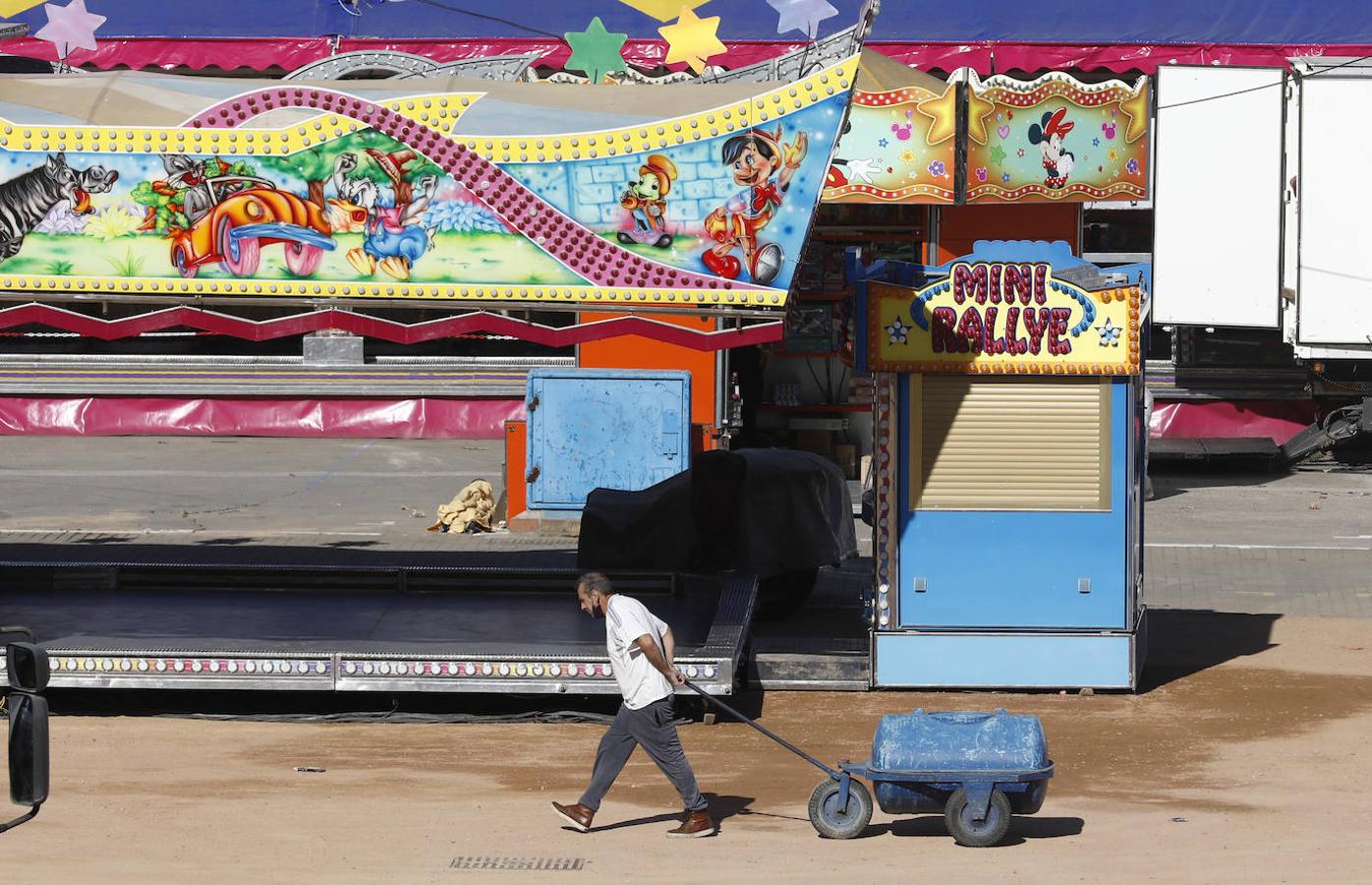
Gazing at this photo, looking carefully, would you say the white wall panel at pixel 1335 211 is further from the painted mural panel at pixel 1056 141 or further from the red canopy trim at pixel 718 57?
the red canopy trim at pixel 718 57

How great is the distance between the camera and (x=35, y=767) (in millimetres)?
5383

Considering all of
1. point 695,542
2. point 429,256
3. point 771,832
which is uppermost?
point 429,256

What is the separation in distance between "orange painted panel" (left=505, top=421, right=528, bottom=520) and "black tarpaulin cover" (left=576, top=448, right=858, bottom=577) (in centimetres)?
501

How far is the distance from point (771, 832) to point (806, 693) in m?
3.28

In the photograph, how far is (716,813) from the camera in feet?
31.9

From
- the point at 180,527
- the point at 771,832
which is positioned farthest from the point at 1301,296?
the point at 771,832

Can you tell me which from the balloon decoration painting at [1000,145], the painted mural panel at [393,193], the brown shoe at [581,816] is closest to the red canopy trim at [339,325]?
the painted mural panel at [393,193]

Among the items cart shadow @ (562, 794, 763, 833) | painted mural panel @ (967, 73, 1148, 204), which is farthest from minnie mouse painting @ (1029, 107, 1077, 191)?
cart shadow @ (562, 794, 763, 833)

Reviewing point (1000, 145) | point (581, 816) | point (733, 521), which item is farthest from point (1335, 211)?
point (581, 816)

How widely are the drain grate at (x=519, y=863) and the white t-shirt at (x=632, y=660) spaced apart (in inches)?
35.8

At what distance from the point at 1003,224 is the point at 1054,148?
6.84 ft

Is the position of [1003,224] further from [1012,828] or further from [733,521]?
[1012,828]

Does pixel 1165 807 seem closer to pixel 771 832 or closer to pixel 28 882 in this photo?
pixel 771 832

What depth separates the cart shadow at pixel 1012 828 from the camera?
9.30 m
